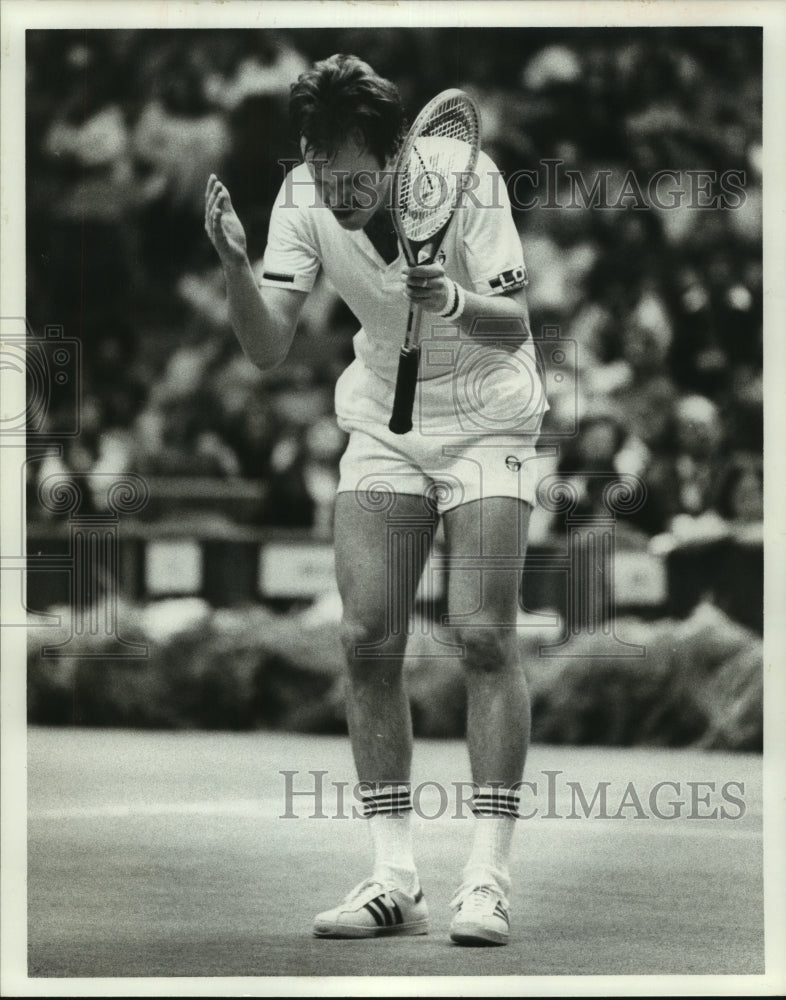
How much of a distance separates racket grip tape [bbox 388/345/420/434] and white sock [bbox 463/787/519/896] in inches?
50.6

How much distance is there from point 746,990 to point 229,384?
284 centimetres

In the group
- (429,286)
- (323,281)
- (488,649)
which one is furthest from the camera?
(323,281)

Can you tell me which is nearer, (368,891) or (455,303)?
(455,303)

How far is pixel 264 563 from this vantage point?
829cm

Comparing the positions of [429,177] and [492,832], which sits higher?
[429,177]

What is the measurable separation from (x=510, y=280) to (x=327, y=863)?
2143 mm

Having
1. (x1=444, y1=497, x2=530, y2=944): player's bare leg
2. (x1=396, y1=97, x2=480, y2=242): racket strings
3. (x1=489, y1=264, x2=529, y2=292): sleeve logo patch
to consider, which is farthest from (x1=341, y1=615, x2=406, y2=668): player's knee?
(x1=396, y1=97, x2=480, y2=242): racket strings

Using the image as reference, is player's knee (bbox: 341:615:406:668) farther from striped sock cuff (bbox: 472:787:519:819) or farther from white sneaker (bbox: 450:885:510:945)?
white sneaker (bbox: 450:885:510:945)

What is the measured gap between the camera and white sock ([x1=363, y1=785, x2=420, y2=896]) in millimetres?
7699

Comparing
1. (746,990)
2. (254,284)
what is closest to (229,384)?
(254,284)

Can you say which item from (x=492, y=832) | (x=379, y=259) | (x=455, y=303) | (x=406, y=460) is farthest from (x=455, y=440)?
(x=492, y=832)

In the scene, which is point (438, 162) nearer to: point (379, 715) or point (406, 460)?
point (406, 460)

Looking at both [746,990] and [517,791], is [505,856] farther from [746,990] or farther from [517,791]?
[746,990]

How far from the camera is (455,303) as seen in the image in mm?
7488
